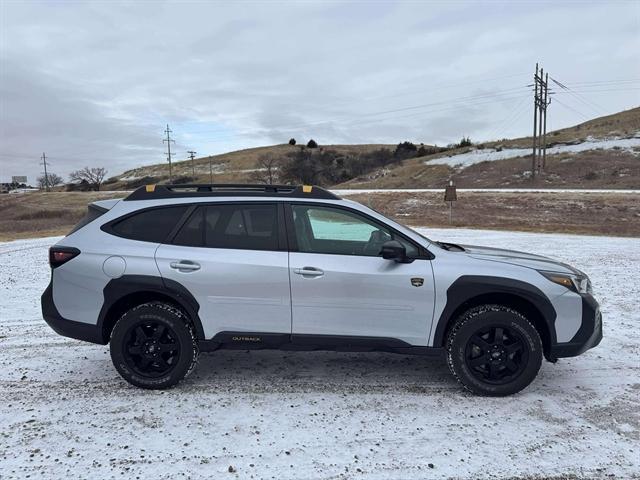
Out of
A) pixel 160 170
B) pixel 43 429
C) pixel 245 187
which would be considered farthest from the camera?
pixel 160 170

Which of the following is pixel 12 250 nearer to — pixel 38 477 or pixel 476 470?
pixel 38 477

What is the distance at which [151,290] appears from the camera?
3.91 m

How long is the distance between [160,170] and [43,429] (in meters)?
146

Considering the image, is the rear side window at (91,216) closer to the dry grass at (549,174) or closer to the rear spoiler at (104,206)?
the rear spoiler at (104,206)

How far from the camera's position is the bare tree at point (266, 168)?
8888cm

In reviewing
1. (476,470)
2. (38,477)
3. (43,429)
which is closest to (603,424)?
(476,470)

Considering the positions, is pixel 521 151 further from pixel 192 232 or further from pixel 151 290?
pixel 151 290

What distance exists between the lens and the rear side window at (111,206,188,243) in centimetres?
406

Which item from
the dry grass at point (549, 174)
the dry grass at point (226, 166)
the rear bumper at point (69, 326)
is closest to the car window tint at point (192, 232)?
the rear bumper at point (69, 326)

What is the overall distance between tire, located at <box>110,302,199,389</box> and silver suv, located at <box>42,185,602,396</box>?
0.01m

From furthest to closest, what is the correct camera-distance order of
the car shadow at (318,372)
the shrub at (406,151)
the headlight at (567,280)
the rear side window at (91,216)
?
the shrub at (406,151) → the rear side window at (91,216) → the car shadow at (318,372) → the headlight at (567,280)

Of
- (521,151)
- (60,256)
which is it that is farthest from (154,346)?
(521,151)

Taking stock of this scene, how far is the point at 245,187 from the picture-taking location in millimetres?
4406

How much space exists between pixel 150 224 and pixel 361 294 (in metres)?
1.95
